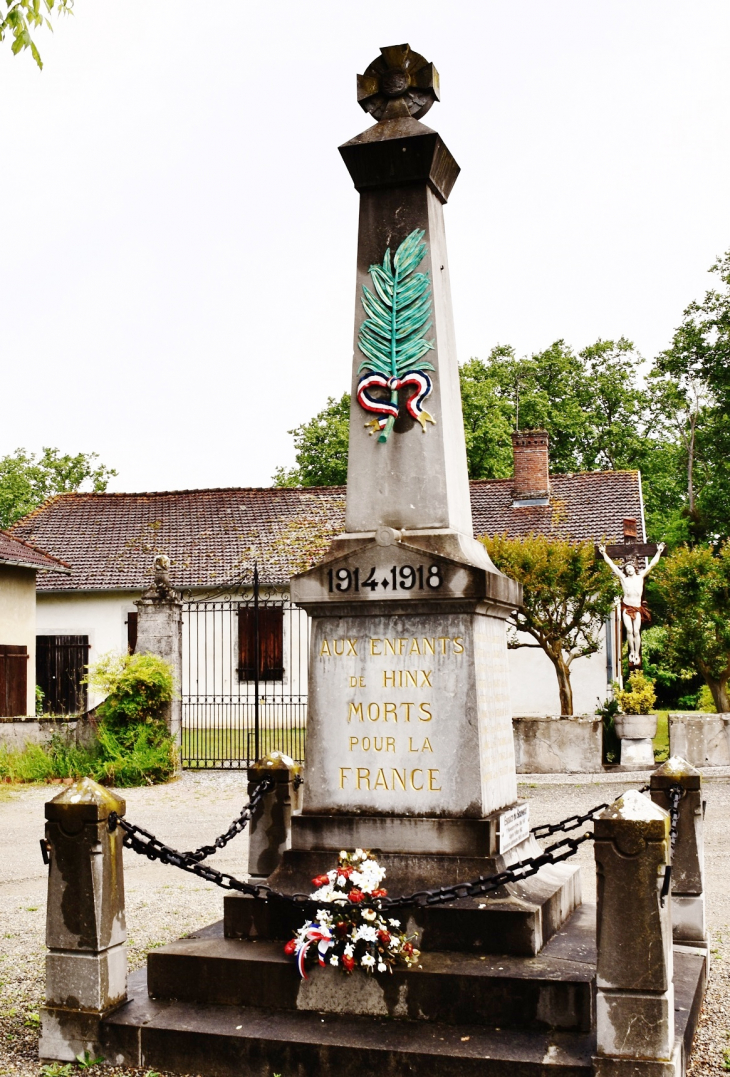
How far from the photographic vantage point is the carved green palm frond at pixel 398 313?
6027 mm

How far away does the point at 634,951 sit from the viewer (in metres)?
4.23

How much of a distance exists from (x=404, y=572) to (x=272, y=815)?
2.00 metres

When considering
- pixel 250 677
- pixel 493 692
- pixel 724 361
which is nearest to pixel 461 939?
pixel 493 692

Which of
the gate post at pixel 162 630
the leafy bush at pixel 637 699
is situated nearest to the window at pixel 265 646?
the gate post at pixel 162 630

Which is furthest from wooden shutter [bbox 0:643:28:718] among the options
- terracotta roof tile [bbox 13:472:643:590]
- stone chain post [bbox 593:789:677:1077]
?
stone chain post [bbox 593:789:677:1077]

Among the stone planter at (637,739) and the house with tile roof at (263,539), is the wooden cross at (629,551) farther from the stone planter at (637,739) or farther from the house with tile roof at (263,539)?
the house with tile roof at (263,539)

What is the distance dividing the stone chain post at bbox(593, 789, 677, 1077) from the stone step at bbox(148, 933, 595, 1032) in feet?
1.25

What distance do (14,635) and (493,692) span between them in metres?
16.8

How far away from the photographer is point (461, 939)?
509cm

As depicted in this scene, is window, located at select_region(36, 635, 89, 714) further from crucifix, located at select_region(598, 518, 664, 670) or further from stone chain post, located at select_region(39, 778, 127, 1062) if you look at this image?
stone chain post, located at select_region(39, 778, 127, 1062)

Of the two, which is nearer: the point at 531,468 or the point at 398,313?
the point at 398,313

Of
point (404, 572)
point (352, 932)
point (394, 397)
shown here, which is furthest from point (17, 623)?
point (352, 932)

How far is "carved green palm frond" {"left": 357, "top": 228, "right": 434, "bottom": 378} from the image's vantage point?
603 cm

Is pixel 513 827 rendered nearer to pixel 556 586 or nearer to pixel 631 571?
pixel 556 586
